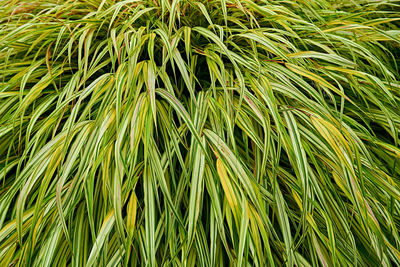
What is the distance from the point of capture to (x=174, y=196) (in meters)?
0.75

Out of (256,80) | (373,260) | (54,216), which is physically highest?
(256,80)

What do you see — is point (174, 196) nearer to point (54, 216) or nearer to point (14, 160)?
point (54, 216)

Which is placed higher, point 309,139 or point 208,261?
point 309,139

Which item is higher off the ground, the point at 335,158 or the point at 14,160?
the point at 335,158

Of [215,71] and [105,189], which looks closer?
[105,189]

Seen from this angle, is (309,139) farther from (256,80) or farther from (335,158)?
(256,80)

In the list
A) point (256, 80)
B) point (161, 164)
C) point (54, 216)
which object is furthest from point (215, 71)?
point (54, 216)

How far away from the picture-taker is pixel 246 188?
677 millimetres

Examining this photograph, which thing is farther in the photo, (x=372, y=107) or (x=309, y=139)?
(x=372, y=107)

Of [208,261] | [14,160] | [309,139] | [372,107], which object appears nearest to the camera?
[208,261]

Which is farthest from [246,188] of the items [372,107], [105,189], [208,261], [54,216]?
[372,107]

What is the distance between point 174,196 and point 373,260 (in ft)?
1.59

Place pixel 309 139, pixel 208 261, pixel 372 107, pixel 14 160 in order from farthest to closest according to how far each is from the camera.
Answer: pixel 372 107
pixel 14 160
pixel 309 139
pixel 208 261

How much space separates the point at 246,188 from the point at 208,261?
0.53 feet
